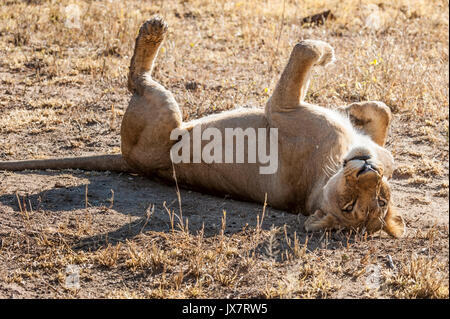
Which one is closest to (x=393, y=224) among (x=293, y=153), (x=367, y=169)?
(x=367, y=169)

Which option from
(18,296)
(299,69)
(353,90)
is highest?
(299,69)

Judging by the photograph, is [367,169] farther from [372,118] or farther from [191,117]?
[191,117]

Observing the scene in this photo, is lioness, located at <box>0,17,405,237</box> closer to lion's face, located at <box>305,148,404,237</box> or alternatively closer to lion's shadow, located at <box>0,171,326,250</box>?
lion's face, located at <box>305,148,404,237</box>

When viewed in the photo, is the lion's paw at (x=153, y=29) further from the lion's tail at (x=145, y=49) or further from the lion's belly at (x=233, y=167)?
the lion's belly at (x=233, y=167)

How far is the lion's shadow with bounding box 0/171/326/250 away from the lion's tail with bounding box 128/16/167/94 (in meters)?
0.85

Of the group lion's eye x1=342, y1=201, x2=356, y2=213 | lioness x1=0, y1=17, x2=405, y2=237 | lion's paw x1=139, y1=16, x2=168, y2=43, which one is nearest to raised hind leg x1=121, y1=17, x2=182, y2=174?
lioness x1=0, y1=17, x2=405, y2=237

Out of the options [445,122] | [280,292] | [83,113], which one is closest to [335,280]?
[280,292]

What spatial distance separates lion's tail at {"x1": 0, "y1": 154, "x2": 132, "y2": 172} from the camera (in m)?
5.38

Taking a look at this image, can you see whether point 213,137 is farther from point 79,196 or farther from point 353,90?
point 353,90

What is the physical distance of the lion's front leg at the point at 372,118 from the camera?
17.0 feet

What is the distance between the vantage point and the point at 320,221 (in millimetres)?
4121

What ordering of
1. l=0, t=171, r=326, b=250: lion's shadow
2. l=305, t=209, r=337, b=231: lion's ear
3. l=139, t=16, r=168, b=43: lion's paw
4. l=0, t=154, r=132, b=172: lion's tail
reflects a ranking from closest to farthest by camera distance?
l=305, t=209, r=337, b=231: lion's ear → l=0, t=171, r=326, b=250: lion's shadow → l=0, t=154, r=132, b=172: lion's tail → l=139, t=16, r=168, b=43: lion's paw

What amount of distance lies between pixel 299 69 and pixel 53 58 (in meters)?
4.26

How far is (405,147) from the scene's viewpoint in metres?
6.27
